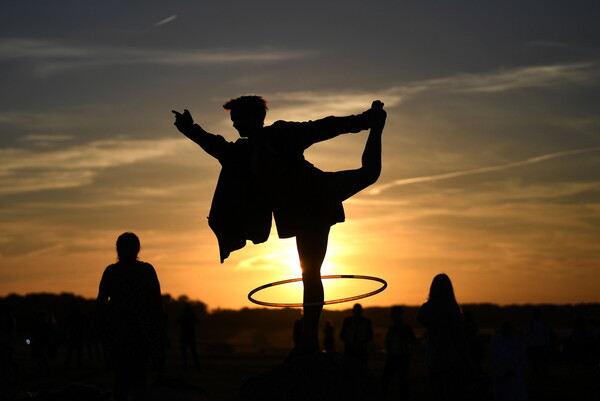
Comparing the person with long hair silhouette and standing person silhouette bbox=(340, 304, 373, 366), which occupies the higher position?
standing person silhouette bbox=(340, 304, 373, 366)

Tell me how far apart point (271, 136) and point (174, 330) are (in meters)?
137

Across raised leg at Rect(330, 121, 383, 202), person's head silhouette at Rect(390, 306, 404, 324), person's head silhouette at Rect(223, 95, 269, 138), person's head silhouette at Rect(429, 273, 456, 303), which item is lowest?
person's head silhouette at Rect(429, 273, 456, 303)

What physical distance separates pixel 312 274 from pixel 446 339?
376 cm

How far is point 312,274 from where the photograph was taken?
8.47 meters

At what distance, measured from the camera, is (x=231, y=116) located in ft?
28.3

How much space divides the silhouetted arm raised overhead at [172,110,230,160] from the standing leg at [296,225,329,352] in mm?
1239

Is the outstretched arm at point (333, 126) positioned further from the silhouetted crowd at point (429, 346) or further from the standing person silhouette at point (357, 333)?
the standing person silhouette at point (357, 333)

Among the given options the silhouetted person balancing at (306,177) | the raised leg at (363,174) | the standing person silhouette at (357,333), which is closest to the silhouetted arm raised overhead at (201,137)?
the silhouetted person balancing at (306,177)

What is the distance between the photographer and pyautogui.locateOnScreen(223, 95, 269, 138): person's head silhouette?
8500 mm

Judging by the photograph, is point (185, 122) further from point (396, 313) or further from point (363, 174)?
point (396, 313)

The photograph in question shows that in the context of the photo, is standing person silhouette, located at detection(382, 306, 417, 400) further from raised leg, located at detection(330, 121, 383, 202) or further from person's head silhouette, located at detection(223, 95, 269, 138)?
person's head silhouette, located at detection(223, 95, 269, 138)

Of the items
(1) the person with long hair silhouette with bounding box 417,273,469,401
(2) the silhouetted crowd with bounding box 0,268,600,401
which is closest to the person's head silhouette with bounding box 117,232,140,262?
(2) the silhouetted crowd with bounding box 0,268,600,401

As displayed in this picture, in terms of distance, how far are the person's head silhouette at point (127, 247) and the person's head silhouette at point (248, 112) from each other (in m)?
1.89

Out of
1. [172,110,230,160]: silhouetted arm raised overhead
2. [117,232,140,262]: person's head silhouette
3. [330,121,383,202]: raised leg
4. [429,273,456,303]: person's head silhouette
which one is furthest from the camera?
[429,273,456,303]: person's head silhouette
